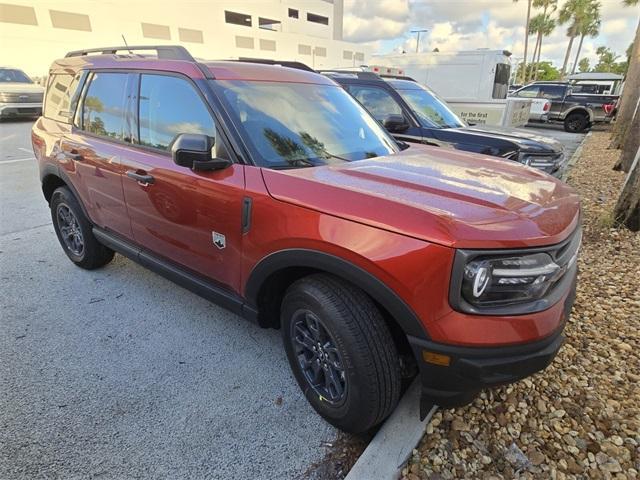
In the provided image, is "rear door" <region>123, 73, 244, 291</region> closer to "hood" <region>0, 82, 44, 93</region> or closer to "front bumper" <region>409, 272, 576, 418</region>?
"front bumper" <region>409, 272, 576, 418</region>

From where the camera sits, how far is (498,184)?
7.06ft

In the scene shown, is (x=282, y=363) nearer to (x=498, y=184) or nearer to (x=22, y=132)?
(x=498, y=184)

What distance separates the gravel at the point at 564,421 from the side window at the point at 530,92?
17.1 meters

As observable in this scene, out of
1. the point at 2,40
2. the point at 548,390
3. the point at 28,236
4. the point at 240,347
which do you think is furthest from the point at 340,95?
the point at 2,40

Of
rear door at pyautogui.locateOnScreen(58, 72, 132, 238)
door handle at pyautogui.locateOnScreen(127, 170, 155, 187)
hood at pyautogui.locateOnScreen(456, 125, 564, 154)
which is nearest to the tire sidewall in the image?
door handle at pyautogui.locateOnScreen(127, 170, 155, 187)

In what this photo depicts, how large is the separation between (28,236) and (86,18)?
103ft

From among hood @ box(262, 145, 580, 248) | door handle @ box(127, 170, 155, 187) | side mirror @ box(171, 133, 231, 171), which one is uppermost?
side mirror @ box(171, 133, 231, 171)

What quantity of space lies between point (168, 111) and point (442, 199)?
1.94 m

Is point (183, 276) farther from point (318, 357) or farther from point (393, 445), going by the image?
point (393, 445)

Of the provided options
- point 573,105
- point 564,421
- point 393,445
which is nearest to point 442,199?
point 393,445

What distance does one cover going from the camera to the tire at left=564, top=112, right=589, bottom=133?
1636 cm

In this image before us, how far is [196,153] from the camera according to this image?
85.0 inches

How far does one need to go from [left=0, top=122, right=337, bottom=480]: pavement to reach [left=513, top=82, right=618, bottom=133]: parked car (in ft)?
60.1

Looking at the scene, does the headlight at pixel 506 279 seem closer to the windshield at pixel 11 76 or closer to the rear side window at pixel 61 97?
the rear side window at pixel 61 97
